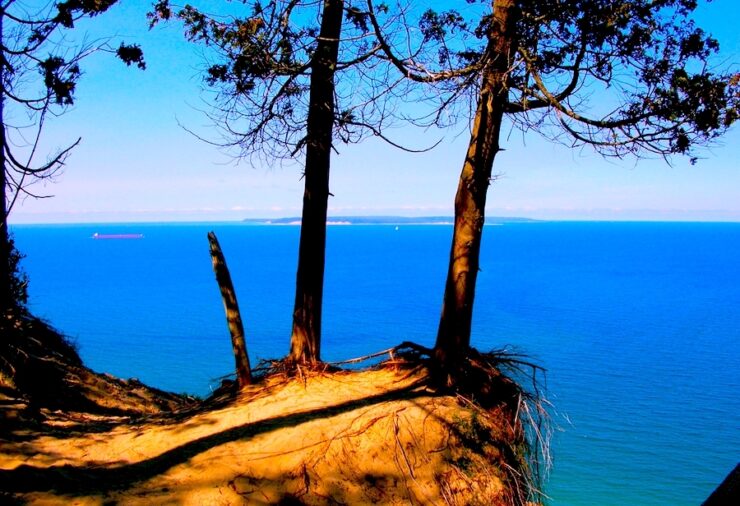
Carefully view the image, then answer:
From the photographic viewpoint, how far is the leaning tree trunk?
7203 millimetres

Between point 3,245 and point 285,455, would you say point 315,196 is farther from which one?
point 3,245

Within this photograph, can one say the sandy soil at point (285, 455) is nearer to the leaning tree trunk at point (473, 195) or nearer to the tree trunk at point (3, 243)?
the leaning tree trunk at point (473, 195)

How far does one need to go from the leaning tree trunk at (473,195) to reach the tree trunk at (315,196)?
193 centimetres

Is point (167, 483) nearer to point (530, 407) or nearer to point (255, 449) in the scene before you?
point (255, 449)

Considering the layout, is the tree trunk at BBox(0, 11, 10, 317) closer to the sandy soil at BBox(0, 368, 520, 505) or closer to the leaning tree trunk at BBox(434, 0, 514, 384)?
the sandy soil at BBox(0, 368, 520, 505)

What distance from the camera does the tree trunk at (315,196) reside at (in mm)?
8547

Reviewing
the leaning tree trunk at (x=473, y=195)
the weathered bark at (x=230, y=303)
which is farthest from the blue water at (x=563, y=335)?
the leaning tree trunk at (x=473, y=195)

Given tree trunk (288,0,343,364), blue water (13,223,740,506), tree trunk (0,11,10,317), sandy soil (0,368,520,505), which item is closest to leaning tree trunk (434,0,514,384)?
sandy soil (0,368,520,505)

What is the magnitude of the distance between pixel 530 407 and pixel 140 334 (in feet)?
171

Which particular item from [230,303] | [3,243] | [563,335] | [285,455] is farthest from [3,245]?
[563,335]

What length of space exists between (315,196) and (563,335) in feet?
153

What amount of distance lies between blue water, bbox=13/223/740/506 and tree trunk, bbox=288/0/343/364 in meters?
0.89

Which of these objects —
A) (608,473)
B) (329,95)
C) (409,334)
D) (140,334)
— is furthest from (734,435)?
(140,334)

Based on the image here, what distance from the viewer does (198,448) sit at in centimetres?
685
